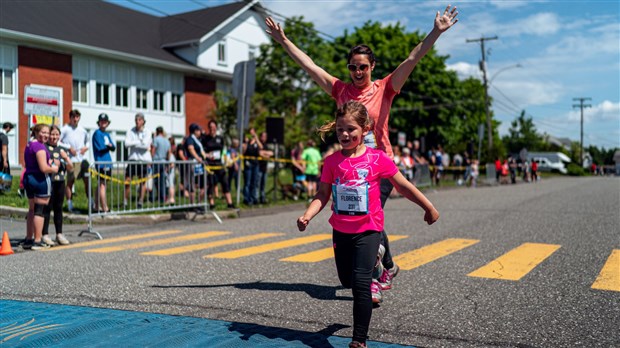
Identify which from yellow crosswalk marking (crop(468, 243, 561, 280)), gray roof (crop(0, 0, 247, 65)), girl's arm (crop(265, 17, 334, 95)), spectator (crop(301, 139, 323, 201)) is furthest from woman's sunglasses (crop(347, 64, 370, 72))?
gray roof (crop(0, 0, 247, 65))

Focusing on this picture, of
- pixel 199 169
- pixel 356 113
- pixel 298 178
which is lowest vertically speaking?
pixel 298 178

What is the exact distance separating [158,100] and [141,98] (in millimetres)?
1475

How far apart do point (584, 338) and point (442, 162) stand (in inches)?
1056

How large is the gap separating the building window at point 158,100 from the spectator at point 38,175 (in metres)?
31.9

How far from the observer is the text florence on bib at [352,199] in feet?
12.9

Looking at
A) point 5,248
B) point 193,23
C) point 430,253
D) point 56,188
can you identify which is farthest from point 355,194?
point 193,23

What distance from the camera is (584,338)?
13.1 ft

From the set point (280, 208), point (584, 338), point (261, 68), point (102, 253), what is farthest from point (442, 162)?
point (584, 338)

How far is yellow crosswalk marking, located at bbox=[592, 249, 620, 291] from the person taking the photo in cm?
564

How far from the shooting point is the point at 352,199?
12.9 ft

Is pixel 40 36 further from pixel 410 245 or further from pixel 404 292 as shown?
pixel 404 292

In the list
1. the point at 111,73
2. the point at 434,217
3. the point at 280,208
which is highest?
the point at 111,73

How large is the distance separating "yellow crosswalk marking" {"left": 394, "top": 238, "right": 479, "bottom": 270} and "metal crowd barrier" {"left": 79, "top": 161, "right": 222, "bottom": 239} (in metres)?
5.33

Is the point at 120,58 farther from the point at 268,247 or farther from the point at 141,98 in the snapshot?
the point at 268,247
